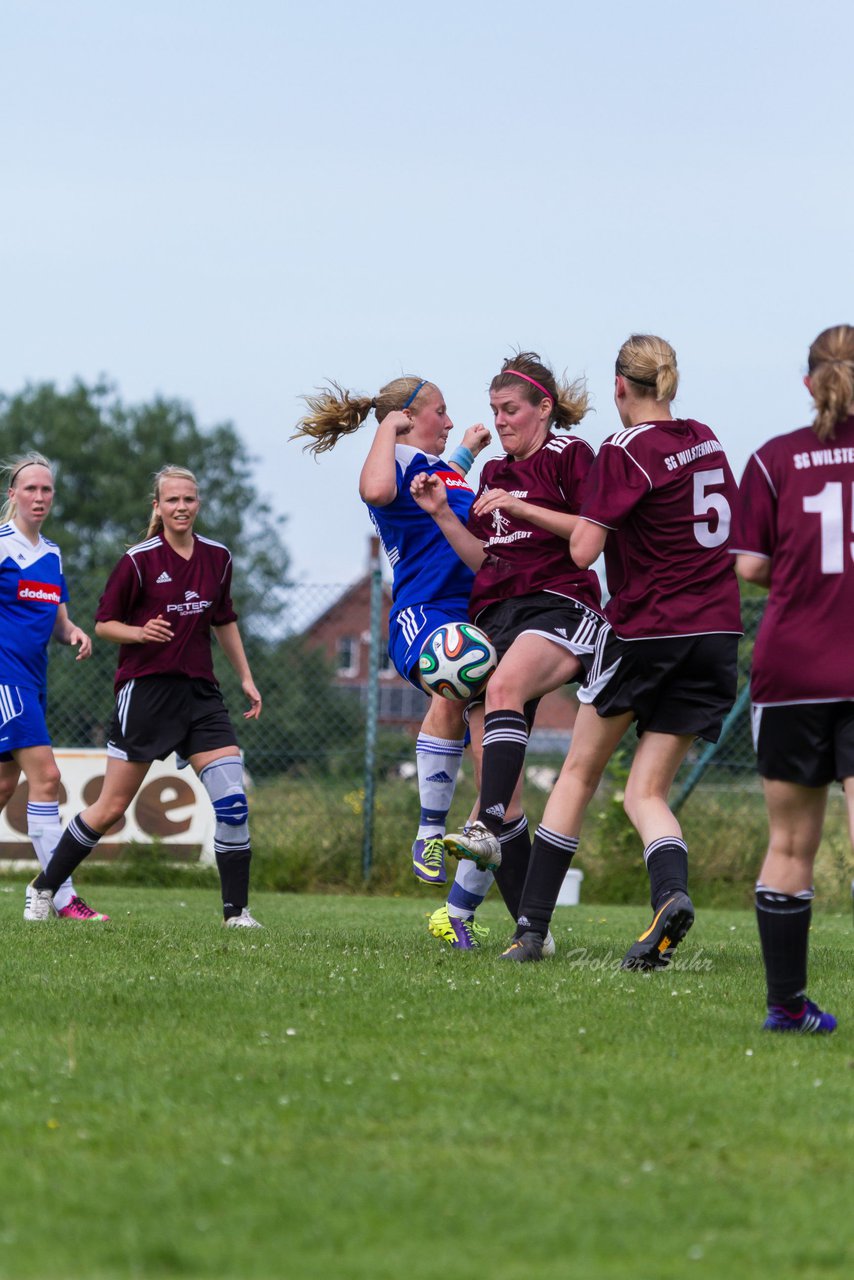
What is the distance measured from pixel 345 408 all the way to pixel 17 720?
2.70 m

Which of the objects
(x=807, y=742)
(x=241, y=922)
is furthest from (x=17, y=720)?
(x=807, y=742)

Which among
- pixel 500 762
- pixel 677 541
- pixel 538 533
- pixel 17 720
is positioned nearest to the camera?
pixel 677 541

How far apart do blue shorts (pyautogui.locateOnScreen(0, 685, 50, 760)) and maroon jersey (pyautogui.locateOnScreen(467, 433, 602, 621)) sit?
3032 mm

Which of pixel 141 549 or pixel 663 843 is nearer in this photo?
pixel 663 843

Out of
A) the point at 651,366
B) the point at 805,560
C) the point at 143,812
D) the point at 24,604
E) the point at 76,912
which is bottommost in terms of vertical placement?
the point at 143,812

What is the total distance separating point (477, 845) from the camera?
587cm

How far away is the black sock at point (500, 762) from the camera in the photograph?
6145mm

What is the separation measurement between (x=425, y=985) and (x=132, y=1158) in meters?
2.31

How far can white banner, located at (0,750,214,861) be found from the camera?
13.0m

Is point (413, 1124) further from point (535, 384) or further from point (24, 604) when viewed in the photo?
point (24, 604)

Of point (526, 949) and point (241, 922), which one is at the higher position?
point (526, 949)

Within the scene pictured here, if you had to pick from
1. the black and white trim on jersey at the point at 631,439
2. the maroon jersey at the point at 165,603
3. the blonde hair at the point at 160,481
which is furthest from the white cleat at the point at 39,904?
the black and white trim on jersey at the point at 631,439

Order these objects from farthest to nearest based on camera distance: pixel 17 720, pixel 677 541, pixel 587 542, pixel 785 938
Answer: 1. pixel 17 720
2. pixel 677 541
3. pixel 587 542
4. pixel 785 938

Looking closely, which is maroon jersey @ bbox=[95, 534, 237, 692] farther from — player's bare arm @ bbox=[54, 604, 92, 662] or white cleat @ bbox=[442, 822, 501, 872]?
white cleat @ bbox=[442, 822, 501, 872]
